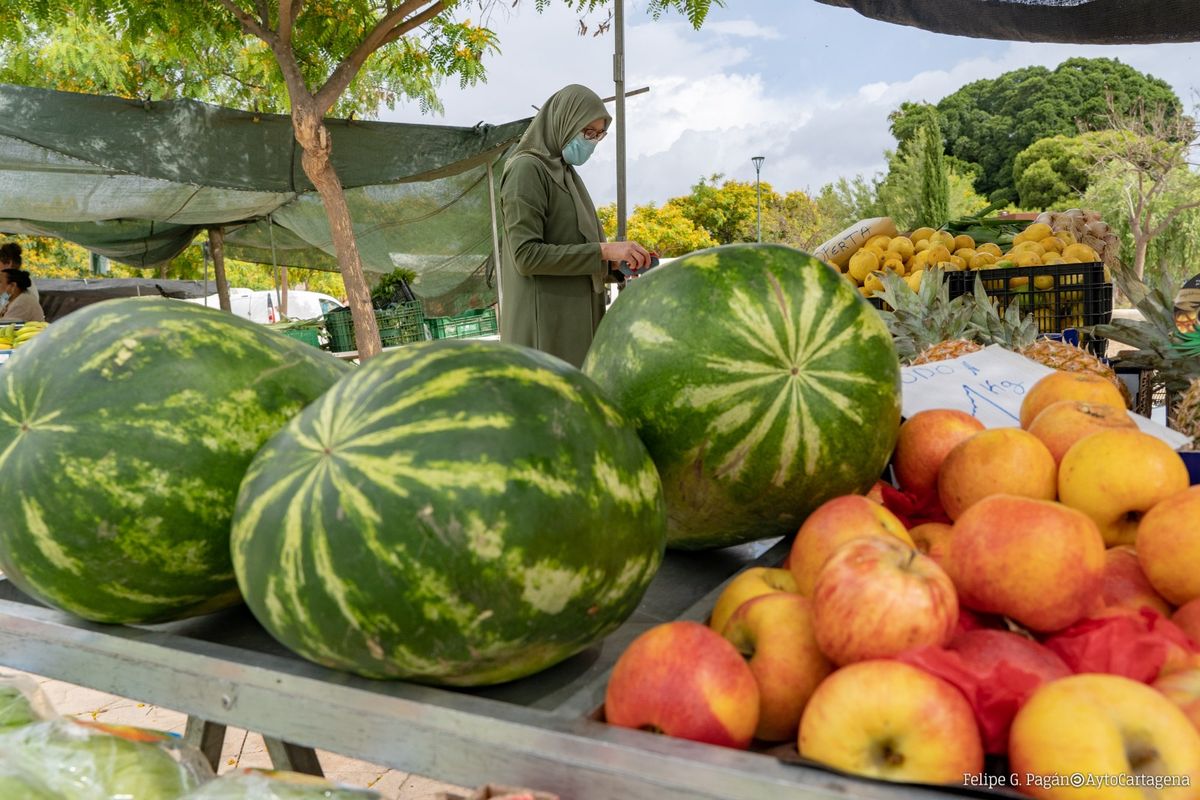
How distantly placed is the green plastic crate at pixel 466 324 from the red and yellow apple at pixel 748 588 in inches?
393

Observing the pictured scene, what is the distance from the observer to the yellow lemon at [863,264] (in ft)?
16.2

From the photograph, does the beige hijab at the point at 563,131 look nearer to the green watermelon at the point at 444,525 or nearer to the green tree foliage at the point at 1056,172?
the green watermelon at the point at 444,525

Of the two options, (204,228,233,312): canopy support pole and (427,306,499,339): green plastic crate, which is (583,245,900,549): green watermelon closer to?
(427,306,499,339): green plastic crate

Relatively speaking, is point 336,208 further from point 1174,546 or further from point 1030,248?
point 1174,546

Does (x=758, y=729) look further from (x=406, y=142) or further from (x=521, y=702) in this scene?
(x=406, y=142)

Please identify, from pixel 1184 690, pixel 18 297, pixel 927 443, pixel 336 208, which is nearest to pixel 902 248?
pixel 927 443

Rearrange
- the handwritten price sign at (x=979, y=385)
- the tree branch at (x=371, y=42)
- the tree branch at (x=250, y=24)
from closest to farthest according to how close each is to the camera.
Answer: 1. the handwritten price sign at (x=979, y=385)
2. the tree branch at (x=250, y=24)
3. the tree branch at (x=371, y=42)

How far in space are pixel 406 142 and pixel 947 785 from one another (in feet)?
28.8

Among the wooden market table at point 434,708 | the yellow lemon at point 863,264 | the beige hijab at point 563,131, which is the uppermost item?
the beige hijab at point 563,131

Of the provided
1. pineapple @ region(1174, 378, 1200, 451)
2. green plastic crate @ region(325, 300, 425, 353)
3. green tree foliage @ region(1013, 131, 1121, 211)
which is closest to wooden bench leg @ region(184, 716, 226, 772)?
pineapple @ region(1174, 378, 1200, 451)

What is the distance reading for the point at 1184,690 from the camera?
37.1 inches

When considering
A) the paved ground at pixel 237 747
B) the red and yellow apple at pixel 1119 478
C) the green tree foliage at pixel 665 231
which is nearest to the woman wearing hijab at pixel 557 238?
the paved ground at pixel 237 747

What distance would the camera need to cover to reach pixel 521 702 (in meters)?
1.14

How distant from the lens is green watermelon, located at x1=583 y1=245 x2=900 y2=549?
4.68 ft
